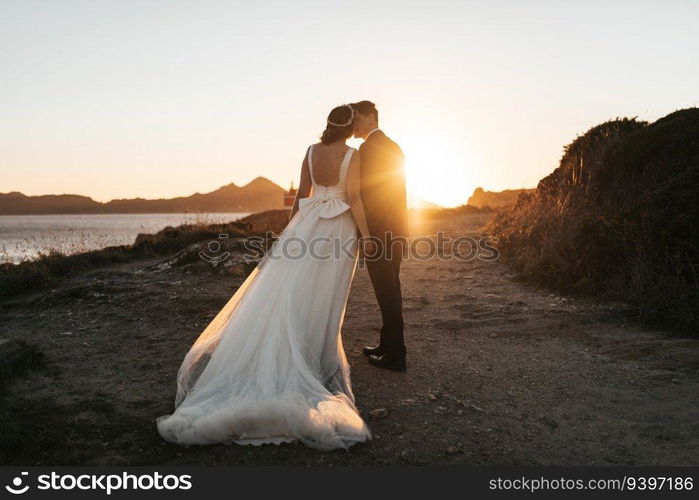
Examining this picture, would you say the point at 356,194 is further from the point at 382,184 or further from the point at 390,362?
the point at 390,362

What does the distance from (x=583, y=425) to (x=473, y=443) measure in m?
0.94

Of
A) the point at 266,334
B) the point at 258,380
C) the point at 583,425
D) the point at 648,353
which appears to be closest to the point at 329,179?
the point at 266,334

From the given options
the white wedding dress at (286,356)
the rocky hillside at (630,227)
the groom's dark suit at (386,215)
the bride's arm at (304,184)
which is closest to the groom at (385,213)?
the groom's dark suit at (386,215)

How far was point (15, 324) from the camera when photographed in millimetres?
7051

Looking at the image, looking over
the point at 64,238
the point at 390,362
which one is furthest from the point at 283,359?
the point at 64,238

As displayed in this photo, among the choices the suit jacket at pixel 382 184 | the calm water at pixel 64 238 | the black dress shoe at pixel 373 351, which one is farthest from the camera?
the calm water at pixel 64 238

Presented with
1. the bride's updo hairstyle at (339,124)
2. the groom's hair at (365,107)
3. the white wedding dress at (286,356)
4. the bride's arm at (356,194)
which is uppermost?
the groom's hair at (365,107)

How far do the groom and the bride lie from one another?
192 millimetres

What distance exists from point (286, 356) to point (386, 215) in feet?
5.86

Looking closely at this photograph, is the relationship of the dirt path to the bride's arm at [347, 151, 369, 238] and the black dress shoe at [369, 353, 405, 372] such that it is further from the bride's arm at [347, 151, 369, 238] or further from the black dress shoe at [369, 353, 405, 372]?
the bride's arm at [347, 151, 369, 238]

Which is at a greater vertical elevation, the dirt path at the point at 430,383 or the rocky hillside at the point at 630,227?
the rocky hillside at the point at 630,227

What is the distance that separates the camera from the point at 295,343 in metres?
4.17

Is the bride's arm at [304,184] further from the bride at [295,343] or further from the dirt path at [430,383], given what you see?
the dirt path at [430,383]

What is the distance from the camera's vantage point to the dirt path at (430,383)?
3480mm
